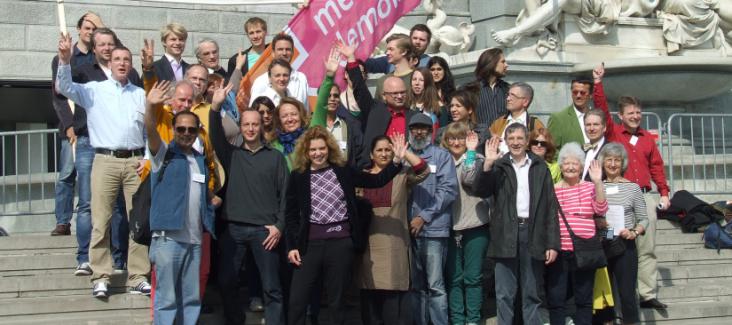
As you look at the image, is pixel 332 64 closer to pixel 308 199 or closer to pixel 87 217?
pixel 308 199

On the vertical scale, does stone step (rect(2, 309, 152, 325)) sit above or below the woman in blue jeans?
below

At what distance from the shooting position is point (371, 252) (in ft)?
33.2

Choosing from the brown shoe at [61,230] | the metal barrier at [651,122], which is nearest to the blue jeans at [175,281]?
the brown shoe at [61,230]

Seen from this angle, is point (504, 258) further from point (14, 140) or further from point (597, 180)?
point (14, 140)

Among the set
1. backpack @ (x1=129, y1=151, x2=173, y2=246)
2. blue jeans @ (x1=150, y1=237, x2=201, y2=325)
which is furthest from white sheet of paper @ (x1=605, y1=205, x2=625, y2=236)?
backpack @ (x1=129, y1=151, x2=173, y2=246)

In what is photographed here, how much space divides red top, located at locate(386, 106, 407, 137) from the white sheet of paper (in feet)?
5.86

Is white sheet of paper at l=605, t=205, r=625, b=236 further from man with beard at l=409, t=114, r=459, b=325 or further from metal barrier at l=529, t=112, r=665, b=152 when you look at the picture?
metal barrier at l=529, t=112, r=665, b=152

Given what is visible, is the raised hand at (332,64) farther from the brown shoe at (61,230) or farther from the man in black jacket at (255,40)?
the brown shoe at (61,230)

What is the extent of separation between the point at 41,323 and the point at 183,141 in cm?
174

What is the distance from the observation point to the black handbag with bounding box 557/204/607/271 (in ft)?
34.9

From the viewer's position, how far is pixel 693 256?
12914 mm

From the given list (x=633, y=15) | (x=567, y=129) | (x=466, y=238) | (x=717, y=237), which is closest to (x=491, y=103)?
(x=567, y=129)

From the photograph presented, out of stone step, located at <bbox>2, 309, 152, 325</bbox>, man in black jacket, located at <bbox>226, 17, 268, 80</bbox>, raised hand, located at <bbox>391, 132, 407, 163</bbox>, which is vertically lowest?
stone step, located at <bbox>2, 309, 152, 325</bbox>

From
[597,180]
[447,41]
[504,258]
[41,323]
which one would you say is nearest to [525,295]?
[504,258]
